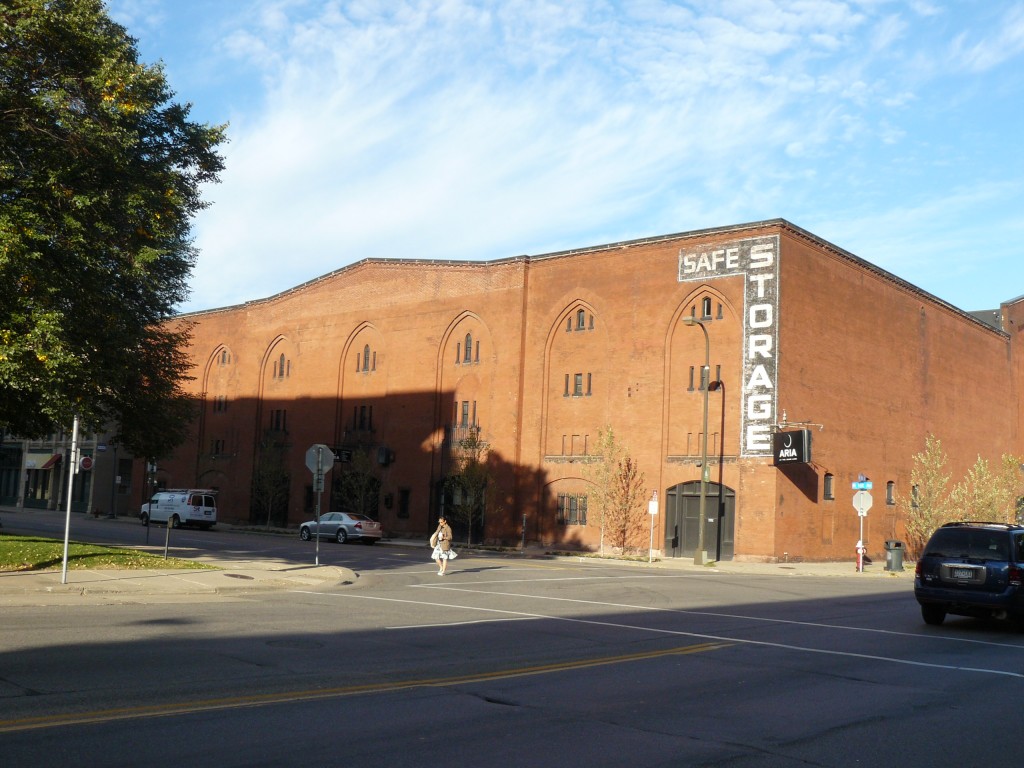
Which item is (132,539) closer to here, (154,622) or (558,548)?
(558,548)

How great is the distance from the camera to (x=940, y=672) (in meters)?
12.0

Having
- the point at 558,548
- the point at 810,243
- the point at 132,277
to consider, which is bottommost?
the point at 558,548

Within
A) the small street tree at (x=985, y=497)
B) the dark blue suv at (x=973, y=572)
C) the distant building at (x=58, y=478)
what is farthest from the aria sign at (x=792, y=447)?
the distant building at (x=58, y=478)

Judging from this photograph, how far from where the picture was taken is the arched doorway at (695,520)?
41.0 metres

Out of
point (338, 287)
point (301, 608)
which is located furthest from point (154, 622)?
point (338, 287)

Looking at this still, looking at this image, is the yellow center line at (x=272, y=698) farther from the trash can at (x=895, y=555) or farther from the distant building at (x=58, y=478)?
the distant building at (x=58, y=478)

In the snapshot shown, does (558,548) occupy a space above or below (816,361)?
below

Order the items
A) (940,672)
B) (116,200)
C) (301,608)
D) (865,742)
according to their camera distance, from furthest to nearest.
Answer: (116,200) → (301,608) → (940,672) → (865,742)

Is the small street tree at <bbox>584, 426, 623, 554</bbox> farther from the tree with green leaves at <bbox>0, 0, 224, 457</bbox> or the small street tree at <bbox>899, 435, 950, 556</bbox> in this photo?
the tree with green leaves at <bbox>0, 0, 224, 457</bbox>

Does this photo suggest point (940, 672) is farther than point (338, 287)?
No

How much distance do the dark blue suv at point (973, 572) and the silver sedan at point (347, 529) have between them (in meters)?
31.0

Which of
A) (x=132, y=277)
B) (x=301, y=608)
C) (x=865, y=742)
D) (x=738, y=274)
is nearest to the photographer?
(x=865, y=742)

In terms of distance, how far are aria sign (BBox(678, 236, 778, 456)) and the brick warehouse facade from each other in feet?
0.30

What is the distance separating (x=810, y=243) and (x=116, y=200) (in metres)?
30.9
